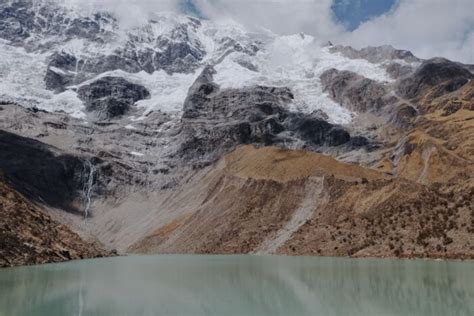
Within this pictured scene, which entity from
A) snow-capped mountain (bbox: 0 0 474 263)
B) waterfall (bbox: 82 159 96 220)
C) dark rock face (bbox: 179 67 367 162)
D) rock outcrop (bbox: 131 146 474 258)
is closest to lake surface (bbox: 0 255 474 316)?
rock outcrop (bbox: 131 146 474 258)

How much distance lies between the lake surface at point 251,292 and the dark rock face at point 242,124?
102 m

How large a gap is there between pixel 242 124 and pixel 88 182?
135 feet

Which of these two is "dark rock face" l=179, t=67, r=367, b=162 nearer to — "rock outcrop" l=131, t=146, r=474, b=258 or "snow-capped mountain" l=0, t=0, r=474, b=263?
"snow-capped mountain" l=0, t=0, r=474, b=263

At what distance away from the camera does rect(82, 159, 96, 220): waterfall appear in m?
132

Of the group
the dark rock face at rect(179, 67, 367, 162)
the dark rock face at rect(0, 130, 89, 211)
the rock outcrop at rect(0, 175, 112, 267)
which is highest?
the dark rock face at rect(179, 67, 367, 162)

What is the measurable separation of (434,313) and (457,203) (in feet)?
124

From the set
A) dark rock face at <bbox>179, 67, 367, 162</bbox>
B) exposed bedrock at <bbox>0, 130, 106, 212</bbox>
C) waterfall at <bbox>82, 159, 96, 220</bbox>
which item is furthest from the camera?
dark rock face at <bbox>179, 67, 367, 162</bbox>

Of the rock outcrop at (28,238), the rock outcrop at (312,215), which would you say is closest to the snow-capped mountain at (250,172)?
the rock outcrop at (312,215)

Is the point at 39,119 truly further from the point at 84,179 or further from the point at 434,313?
the point at 434,313

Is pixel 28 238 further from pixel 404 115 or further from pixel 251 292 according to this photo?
pixel 404 115

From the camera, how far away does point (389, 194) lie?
7025 cm

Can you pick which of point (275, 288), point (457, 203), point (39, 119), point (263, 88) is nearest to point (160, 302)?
point (275, 288)

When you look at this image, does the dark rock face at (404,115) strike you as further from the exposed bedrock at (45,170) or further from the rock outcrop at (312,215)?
the exposed bedrock at (45,170)

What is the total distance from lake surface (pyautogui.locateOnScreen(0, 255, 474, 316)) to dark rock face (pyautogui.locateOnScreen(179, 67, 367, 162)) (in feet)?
335
